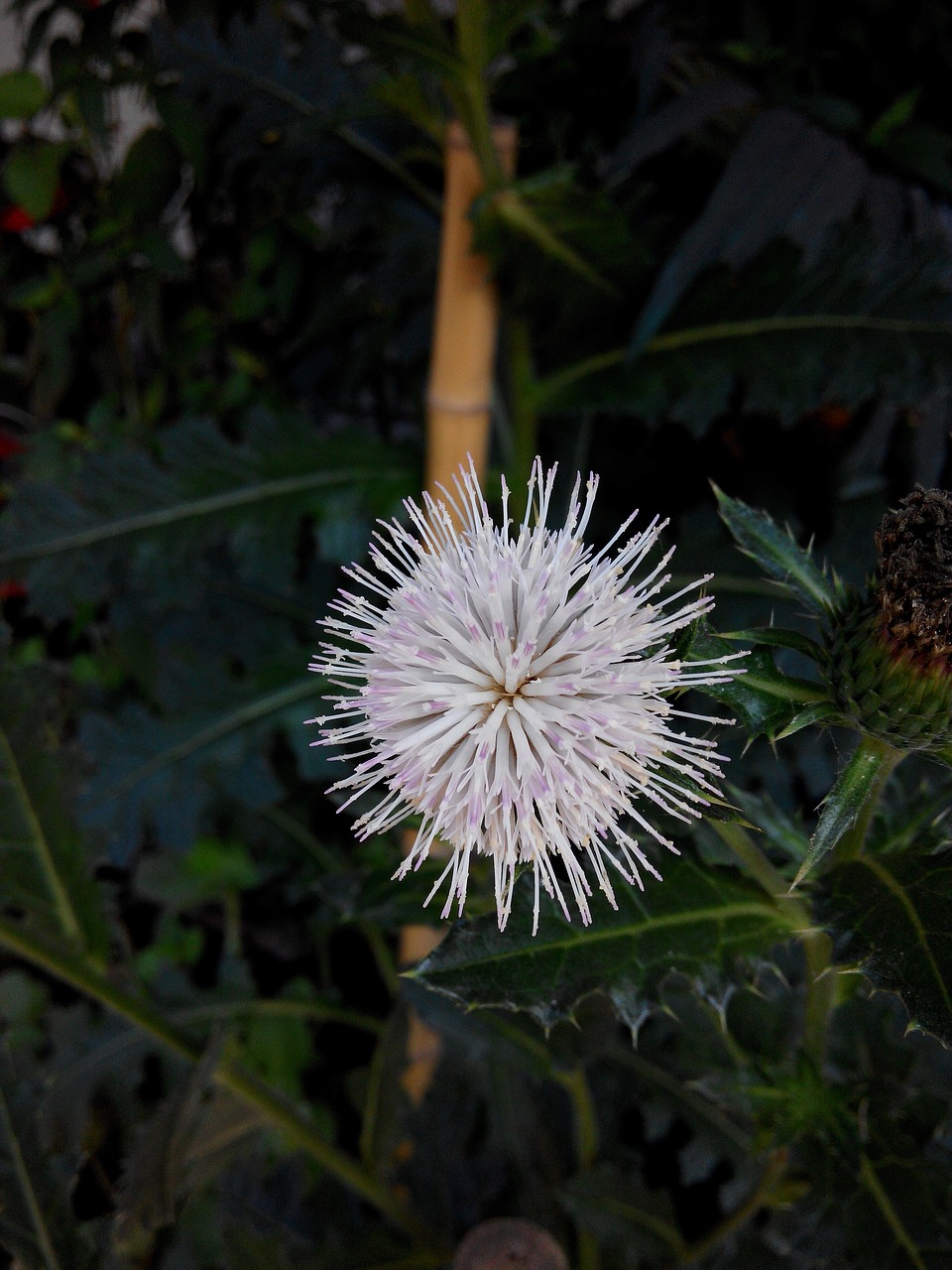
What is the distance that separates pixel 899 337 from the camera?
67cm

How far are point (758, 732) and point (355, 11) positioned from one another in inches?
21.7

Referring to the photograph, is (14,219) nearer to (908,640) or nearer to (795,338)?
(795,338)

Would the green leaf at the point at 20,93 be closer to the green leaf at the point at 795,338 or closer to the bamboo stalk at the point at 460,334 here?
the bamboo stalk at the point at 460,334

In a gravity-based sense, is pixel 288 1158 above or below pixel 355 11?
below

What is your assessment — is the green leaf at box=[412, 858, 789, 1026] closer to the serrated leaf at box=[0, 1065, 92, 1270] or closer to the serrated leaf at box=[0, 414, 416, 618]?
the serrated leaf at box=[0, 1065, 92, 1270]

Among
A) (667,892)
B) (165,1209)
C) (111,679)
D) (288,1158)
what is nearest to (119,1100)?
(288,1158)

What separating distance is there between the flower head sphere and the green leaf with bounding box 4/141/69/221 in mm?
734

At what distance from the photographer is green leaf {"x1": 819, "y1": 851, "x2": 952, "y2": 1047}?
0.31 m

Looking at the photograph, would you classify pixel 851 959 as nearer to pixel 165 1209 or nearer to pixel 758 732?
pixel 758 732

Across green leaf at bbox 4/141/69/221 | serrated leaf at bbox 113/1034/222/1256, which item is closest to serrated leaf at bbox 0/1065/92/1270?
serrated leaf at bbox 113/1034/222/1256

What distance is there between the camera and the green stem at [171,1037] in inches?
22.8

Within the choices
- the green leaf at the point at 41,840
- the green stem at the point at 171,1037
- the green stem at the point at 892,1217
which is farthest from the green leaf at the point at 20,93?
the green stem at the point at 892,1217

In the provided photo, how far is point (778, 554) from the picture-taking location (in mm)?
347

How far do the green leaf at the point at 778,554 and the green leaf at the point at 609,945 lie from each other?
0.12 metres
